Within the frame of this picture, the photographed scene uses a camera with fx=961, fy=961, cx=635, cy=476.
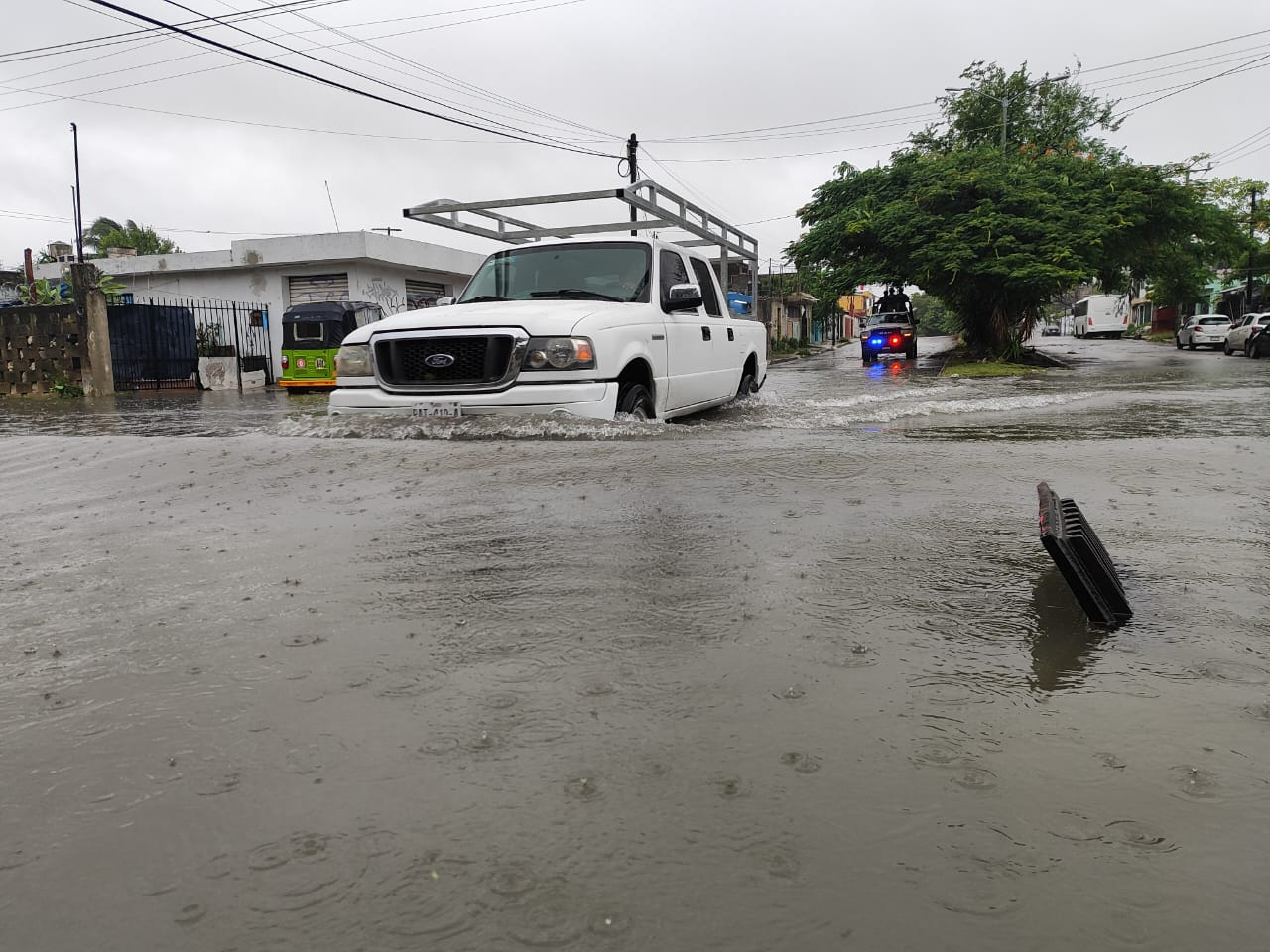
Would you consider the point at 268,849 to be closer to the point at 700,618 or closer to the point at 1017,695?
the point at 700,618

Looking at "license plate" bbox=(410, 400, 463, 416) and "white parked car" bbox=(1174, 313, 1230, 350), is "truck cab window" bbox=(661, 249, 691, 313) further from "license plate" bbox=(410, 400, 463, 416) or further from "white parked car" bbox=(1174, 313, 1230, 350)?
"white parked car" bbox=(1174, 313, 1230, 350)

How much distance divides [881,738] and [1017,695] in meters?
0.42

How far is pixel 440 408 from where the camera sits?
21.8 ft

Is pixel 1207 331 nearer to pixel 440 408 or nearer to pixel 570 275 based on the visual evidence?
pixel 570 275

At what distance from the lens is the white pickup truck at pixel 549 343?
654 cm

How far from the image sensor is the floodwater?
4.63ft

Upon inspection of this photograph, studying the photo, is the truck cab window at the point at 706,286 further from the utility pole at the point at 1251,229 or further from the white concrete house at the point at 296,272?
the utility pole at the point at 1251,229

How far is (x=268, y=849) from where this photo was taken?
1550 mm

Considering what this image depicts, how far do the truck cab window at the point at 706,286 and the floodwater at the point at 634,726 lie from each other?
4.97m

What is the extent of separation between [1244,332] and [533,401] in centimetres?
2993

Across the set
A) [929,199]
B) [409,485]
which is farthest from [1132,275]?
[409,485]

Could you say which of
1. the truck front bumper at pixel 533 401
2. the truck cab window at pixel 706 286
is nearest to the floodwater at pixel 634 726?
the truck front bumper at pixel 533 401

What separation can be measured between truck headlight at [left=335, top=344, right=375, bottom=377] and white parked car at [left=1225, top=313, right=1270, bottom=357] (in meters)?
28.4

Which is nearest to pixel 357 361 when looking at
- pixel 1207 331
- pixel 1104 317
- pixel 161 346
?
pixel 161 346
